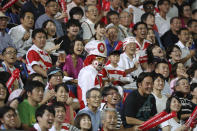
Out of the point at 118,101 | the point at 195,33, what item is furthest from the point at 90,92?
the point at 195,33

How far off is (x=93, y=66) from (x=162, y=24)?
4109 mm

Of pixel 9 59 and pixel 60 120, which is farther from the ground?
pixel 9 59

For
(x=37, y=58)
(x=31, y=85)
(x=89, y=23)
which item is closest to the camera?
(x=31, y=85)

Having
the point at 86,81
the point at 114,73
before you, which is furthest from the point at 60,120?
the point at 114,73

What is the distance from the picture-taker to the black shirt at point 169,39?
43.4ft

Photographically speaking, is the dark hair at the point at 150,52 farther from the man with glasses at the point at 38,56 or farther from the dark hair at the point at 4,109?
the dark hair at the point at 4,109

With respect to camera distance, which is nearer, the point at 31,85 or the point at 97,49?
the point at 31,85

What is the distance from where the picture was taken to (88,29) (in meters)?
12.0

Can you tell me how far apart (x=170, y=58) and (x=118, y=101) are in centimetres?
298

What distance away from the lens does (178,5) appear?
14828 mm

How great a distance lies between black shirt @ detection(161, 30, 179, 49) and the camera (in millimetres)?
13227

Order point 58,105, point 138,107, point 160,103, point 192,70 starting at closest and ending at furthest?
point 58,105
point 138,107
point 160,103
point 192,70

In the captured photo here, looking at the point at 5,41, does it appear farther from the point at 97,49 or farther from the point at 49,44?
the point at 97,49

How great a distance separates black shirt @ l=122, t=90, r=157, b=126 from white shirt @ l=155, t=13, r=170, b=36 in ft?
14.0
